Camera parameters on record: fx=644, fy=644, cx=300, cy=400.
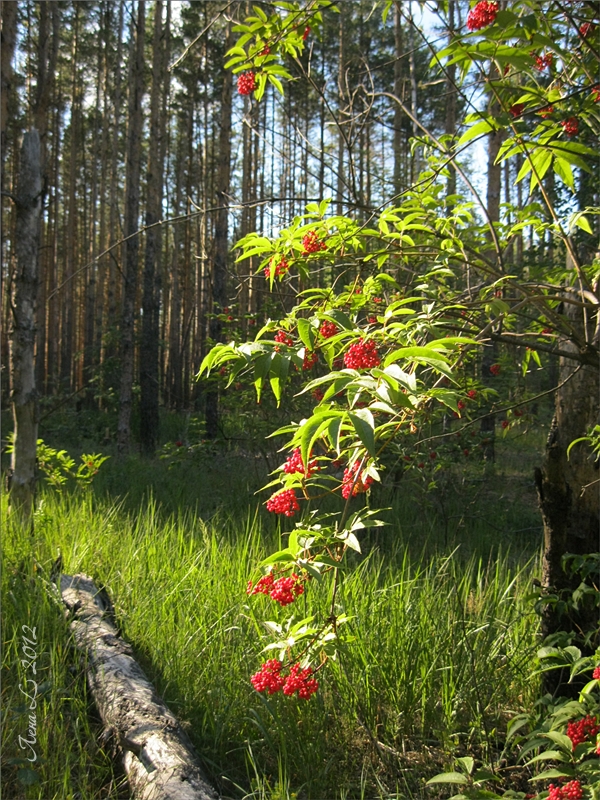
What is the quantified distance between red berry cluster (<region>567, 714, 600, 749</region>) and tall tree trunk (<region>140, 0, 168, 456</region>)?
30.6 ft

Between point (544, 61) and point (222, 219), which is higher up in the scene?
point (222, 219)

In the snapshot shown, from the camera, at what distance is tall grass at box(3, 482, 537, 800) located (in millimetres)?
2400

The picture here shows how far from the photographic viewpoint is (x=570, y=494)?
2568mm

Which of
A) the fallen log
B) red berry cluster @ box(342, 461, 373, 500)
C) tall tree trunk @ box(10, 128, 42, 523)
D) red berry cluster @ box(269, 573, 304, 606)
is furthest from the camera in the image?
tall tree trunk @ box(10, 128, 42, 523)

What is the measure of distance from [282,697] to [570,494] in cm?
145

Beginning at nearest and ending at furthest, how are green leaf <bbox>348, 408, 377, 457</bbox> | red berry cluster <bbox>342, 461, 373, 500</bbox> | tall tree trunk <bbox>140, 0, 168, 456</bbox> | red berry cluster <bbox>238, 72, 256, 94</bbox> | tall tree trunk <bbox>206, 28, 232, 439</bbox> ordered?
green leaf <bbox>348, 408, 377, 457</bbox>, red berry cluster <bbox>342, 461, 373, 500</bbox>, red berry cluster <bbox>238, 72, 256, 94</bbox>, tall tree trunk <bbox>206, 28, 232, 439</bbox>, tall tree trunk <bbox>140, 0, 168, 456</bbox>

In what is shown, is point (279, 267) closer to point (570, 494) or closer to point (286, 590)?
point (286, 590)

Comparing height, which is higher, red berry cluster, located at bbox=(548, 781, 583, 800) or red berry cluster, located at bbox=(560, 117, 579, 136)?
red berry cluster, located at bbox=(560, 117, 579, 136)

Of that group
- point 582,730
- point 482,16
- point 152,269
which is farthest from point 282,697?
point 152,269

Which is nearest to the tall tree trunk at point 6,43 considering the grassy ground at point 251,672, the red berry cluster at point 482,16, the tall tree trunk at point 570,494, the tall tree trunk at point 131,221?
the grassy ground at point 251,672

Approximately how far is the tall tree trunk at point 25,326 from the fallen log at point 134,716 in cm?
154

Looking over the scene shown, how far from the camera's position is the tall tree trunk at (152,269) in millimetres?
10547

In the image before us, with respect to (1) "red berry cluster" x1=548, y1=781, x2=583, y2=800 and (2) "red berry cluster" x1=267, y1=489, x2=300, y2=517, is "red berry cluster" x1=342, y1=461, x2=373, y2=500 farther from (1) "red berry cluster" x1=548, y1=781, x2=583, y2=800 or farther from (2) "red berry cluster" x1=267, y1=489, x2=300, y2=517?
(1) "red berry cluster" x1=548, y1=781, x2=583, y2=800

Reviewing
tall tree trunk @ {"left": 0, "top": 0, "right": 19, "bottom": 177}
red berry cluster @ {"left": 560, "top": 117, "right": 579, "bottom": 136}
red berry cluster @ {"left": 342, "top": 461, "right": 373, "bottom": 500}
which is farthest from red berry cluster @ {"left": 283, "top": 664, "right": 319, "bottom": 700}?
tall tree trunk @ {"left": 0, "top": 0, "right": 19, "bottom": 177}
